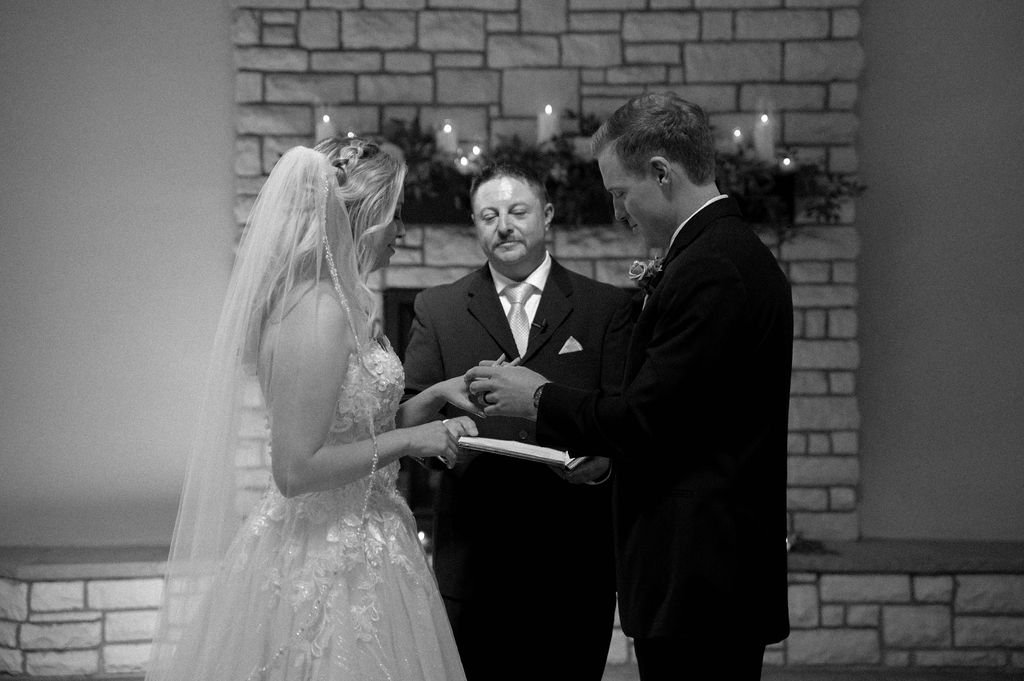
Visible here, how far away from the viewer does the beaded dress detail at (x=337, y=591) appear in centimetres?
203

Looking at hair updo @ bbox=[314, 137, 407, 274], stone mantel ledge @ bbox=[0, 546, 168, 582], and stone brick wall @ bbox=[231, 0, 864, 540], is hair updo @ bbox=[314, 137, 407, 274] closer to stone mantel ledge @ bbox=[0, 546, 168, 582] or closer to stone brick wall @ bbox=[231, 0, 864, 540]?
stone brick wall @ bbox=[231, 0, 864, 540]

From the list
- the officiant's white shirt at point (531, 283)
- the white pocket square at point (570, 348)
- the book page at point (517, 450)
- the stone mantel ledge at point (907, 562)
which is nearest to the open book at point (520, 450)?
the book page at point (517, 450)

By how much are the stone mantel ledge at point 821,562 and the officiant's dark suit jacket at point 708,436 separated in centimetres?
235

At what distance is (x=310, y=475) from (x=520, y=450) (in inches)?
16.8

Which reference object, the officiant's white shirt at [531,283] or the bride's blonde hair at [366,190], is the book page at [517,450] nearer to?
the bride's blonde hair at [366,190]

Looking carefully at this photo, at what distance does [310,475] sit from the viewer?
6.66 feet

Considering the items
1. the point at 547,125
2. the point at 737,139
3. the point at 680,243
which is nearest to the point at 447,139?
the point at 547,125

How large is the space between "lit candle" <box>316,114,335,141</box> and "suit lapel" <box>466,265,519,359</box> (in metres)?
1.71

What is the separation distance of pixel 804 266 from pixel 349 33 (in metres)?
2.14

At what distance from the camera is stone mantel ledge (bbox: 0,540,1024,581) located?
161 inches

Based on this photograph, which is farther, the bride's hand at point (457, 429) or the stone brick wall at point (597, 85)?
the stone brick wall at point (597, 85)

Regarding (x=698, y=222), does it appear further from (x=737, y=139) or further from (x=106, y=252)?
(x=106, y=252)

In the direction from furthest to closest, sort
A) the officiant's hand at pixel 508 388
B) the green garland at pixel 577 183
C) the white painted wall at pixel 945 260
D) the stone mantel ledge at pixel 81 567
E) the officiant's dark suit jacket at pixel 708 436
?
1. the white painted wall at pixel 945 260
2. the green garland at pixel 577 183
3. the stone mantel ledge at pixel 81 567
4. the officiant's hand at pixel 508 388
5. the officiant's dark suit jacket at pixel 708 436

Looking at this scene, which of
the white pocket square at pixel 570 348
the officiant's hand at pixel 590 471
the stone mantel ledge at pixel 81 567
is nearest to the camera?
the officiant's hand at pixel 590 471
